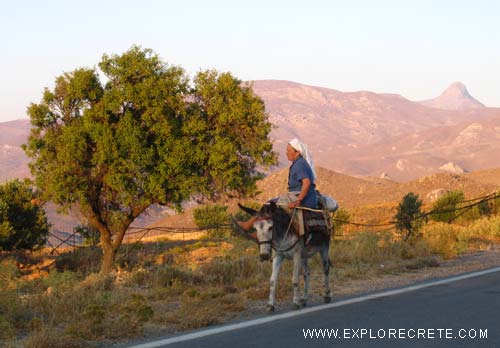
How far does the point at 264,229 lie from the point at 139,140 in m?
16.0

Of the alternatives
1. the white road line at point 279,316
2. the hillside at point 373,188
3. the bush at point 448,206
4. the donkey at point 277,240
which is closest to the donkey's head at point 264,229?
the donkey at point 277,240

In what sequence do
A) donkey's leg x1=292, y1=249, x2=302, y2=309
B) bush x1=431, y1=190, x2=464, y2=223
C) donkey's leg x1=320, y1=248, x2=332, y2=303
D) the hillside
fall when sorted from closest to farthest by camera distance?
donkey's leg x1=292, y1=249, x2=302, y2=309
donkey's leg x1=320, y1=248, x2=332, y2=303
bush x1=431, y1=190, x2=464, y2=223
the hillside

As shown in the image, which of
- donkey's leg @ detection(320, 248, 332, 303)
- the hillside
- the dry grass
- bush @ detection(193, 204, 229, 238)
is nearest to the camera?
the dry grass

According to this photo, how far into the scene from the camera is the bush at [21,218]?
1534 inches

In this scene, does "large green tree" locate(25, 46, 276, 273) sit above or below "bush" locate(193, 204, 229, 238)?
above

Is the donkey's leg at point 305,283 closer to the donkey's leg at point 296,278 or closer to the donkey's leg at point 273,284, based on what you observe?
the donkey's leg at point 296,278

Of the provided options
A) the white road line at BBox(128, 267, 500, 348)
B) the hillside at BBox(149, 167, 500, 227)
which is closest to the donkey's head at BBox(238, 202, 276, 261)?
the white road line at BBox(128, 267, 500, 348)

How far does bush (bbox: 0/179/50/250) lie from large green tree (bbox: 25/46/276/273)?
13013mm

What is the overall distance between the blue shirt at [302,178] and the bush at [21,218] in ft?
97.8

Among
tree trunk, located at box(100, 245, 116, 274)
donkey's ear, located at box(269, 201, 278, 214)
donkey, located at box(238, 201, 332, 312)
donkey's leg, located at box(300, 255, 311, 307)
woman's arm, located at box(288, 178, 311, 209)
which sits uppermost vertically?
woman's arm, located at box(288, 178, 311, 209)

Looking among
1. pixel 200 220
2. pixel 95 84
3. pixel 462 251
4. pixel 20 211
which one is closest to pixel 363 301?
pixel 462 251

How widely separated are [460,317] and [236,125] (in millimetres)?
17915

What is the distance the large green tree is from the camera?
83.9 ft

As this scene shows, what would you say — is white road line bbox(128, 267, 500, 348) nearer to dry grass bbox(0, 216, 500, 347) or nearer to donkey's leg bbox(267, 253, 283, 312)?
donkey's leg bbox(267, 253, 283, 312)
